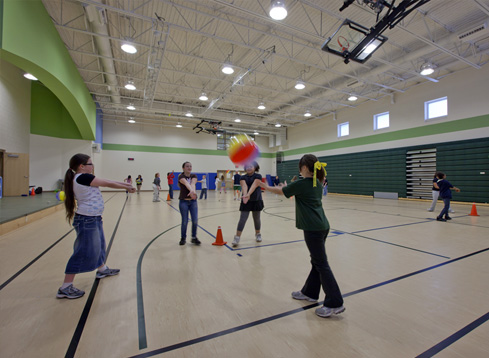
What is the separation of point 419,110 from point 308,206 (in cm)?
1618

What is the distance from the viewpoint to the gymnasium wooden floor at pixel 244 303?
180 centimetres

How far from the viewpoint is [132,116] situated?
67.6 feet

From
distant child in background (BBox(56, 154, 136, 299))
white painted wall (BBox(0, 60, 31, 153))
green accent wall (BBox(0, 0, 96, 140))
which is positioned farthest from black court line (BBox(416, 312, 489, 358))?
white painted wall (BBox(0, 60, 31, 153))

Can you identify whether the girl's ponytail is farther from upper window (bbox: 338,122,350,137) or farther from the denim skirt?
upper window (bbox: 338,122,350,137)

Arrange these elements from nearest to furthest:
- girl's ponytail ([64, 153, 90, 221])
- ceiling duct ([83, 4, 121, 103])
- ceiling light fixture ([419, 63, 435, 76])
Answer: girl's ponytail ([64, 153, 90, 221]) → ceiling duct ([83, 4, 121, 103]) → ceiling light fixture ([419, 63, 435, 76])

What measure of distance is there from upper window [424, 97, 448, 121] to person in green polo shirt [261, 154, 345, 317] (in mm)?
15523

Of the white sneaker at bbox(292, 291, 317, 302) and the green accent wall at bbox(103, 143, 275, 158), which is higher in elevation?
the green accent wall at bbox(103, 143, 275, 158)

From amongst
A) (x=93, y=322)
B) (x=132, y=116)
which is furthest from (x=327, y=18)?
(x=132, y=116)

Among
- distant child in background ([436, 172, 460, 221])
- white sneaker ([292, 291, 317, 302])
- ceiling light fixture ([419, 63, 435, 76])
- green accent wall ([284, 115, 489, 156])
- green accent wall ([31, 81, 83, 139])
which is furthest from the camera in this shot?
green accent wall ([31, 81, 83, 139])

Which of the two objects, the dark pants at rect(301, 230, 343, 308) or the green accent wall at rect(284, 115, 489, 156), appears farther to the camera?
the green accent wall at rect(284, 115, 489, 156)

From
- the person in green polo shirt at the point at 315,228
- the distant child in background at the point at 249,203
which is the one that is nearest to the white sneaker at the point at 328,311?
the person in green polo shirt at the point at 315,228

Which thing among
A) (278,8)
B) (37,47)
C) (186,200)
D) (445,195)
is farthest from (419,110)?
(37,47)

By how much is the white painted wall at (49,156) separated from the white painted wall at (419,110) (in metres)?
19.8

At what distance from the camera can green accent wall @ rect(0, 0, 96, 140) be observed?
17.8 feet
